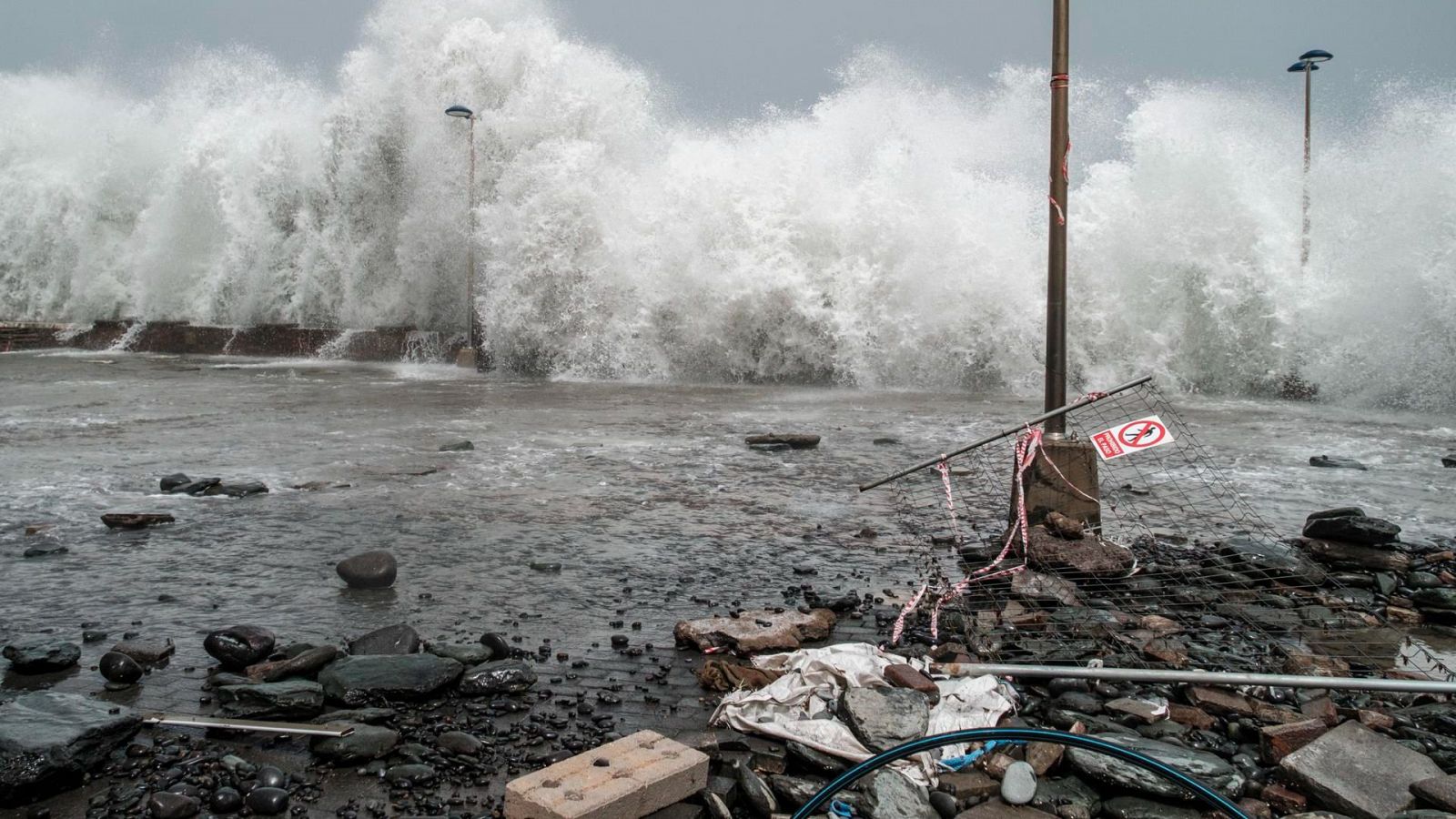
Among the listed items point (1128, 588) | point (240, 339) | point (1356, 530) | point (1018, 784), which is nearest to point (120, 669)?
point (1018, 784)

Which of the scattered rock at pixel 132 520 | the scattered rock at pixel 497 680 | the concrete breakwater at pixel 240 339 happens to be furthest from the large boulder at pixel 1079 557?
the concrete breakwater at pixel 240 339

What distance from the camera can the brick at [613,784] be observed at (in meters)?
2.97

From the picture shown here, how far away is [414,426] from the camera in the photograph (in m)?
12.0

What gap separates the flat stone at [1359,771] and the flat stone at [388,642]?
3.42m

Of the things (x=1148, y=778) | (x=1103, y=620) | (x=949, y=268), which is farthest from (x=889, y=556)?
(x=949, y=268)

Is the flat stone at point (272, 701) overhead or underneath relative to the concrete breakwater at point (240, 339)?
underneath

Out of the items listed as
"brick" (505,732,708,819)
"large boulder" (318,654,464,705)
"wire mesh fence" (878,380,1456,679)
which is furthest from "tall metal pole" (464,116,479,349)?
"brick" (505,732,708,819)

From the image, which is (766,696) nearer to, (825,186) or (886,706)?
(886,706)

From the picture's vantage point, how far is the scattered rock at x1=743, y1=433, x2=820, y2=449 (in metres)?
10.7

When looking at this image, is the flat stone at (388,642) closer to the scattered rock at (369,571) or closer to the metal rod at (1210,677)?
the scattered rock at (369,571)

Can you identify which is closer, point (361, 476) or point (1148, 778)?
point (1148, 778)

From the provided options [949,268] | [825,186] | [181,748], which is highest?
[825,186]

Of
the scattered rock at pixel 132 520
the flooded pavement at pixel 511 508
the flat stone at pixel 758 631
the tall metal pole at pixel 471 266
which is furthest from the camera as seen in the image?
the tall metal pole at pixel 471 266

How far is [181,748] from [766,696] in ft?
6.68
